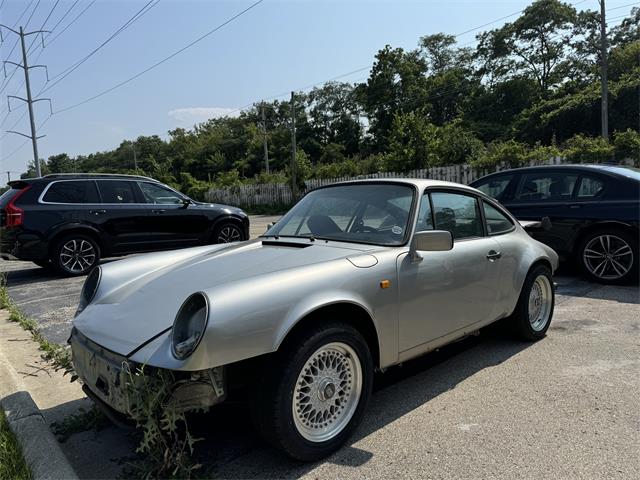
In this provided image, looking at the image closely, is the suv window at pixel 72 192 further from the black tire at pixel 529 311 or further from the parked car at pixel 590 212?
the black tire at pixel 529 311

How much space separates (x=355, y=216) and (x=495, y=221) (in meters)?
1.43

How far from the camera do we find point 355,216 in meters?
3.61

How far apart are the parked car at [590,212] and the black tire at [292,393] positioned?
4447 millimetres

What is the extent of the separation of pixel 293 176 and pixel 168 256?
25.2 m

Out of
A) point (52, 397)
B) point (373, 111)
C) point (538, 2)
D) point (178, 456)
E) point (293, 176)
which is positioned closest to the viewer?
point (178, 456)

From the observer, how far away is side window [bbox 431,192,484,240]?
12.0 ft

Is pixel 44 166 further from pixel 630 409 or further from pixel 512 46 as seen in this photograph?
pixel 630 409

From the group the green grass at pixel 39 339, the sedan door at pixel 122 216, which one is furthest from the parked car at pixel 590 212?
the sedan door at pixel 122 216

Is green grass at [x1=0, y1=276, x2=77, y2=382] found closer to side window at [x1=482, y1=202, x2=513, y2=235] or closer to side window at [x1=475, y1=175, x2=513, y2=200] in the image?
side window at [x1=482, y1=202, x2=513, y2=235]

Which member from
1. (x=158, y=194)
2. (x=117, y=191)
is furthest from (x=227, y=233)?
(x=117, y=191)

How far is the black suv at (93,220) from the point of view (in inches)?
313

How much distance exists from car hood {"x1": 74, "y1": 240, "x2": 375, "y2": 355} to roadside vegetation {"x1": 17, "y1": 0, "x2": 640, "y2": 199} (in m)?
13.2

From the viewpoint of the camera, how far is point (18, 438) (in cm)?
289

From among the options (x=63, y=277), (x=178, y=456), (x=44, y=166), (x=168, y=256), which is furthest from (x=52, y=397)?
(x=44, y=166)
